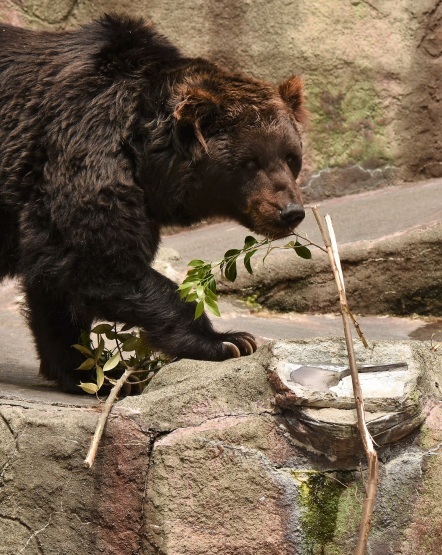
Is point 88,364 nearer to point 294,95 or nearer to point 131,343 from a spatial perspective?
point 131,343

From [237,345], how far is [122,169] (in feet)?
3.34

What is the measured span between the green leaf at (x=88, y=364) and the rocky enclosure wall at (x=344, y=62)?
4990mm

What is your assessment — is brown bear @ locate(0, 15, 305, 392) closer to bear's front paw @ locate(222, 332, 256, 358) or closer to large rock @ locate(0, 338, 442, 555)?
bear's front paw @ locate(222, 332, 256, 358)

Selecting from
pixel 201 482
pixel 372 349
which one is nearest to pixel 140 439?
pixel 201 482

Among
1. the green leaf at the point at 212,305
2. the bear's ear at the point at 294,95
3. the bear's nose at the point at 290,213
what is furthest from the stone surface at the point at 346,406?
the bear's ear at the point at 294,95

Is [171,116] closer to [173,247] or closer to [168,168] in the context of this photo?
[168,168]

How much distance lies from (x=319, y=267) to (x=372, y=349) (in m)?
3.39

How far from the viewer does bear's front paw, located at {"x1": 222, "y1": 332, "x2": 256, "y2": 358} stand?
4699mm

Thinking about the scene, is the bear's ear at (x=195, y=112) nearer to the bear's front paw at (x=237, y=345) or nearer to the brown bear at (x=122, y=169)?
the brown bear at (x=122, y=169)

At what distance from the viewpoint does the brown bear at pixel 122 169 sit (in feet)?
15.3

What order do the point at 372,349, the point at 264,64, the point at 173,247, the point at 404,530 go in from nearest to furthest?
the point at 404,530 → the point at 372,349 → the point at 173,247 → the point at 264,64

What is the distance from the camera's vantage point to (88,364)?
4934 mm

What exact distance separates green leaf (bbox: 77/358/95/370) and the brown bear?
0.17 meters

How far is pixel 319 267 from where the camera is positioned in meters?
7.44
